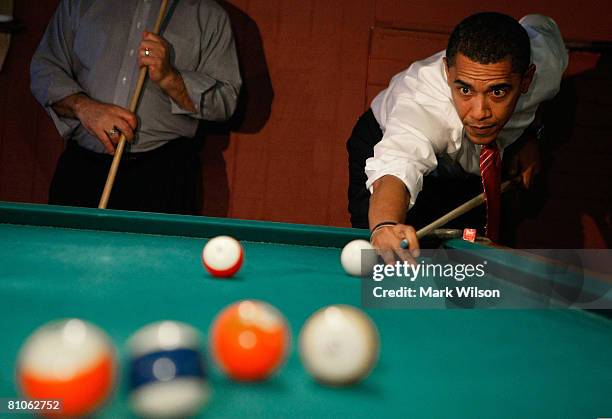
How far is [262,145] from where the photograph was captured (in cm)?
368

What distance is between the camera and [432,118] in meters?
2.24

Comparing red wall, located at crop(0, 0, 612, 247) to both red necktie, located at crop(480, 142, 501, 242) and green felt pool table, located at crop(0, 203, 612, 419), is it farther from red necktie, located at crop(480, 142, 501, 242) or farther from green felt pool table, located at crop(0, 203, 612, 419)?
green felt pool table, located at crop(0, 203, 612, 419)

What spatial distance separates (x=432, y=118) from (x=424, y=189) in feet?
2.12

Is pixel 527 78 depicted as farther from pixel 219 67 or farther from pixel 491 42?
pixel 219 67

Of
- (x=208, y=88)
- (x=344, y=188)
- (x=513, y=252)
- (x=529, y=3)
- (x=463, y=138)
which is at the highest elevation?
(x=529, y=3)

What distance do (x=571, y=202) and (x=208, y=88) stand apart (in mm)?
2229

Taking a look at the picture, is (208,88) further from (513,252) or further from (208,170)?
(513,252)

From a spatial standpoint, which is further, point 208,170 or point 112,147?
point 208,170

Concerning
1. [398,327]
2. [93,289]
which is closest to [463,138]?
[398,327]

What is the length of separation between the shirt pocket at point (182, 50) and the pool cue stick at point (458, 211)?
1.68 m

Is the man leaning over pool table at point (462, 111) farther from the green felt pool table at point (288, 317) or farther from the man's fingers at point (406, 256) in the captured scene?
the green felt pool table at point (288, 317)

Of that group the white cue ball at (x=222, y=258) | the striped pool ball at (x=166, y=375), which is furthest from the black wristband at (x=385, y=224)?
the striped pool ball at (x=166, y=375)

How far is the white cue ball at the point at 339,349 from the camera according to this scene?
819 millimetres

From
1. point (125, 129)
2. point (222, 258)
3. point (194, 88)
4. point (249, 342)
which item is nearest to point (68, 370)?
point (249, 342)
